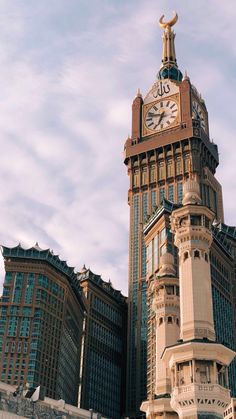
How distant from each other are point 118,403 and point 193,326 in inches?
5240

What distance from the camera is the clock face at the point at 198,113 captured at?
602 feet

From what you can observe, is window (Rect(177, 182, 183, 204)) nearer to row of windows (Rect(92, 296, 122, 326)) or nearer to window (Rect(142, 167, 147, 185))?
window (Rect(142, 167, 147, 185))

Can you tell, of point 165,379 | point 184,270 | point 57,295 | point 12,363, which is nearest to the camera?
point 184,270

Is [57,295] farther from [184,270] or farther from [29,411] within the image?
[184,270]

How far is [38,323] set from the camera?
143500mm

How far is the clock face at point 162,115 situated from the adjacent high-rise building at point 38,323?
178 feet

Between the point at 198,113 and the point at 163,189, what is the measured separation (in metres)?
29.1

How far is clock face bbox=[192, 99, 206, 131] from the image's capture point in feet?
602

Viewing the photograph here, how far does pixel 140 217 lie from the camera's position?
579 feet

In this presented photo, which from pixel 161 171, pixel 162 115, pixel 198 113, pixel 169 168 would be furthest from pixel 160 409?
pixel 198 113

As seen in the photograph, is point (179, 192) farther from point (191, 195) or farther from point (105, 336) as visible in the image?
point (191, 195)

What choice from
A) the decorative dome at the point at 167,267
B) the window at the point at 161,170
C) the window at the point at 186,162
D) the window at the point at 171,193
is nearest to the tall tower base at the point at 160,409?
the decorative dome at the point at 167,267

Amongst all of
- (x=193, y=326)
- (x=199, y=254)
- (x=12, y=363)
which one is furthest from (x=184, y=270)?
(x=12, y=363)

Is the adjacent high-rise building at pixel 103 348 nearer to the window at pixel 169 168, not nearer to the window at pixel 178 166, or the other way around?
the window at pixel 169 168
